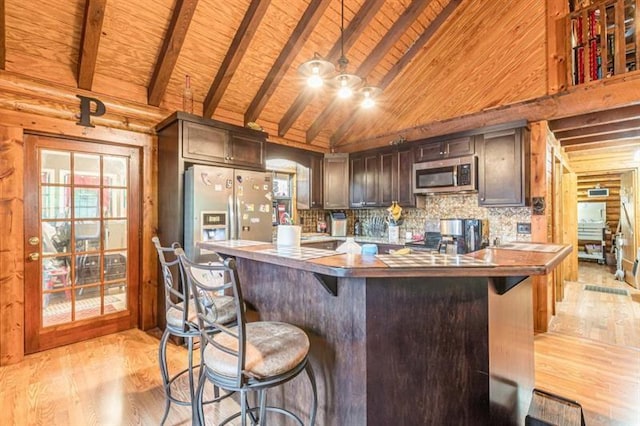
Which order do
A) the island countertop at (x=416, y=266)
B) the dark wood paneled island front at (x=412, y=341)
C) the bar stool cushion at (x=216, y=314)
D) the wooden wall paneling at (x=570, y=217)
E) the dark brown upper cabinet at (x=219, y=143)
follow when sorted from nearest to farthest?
the island countertop at (x=416, y=266) → the dark wood paneled island front at (x=412, y=341) → the bar stool cushion at (x=216, y=314) → the dark brown upper cabinet at (x=219, y=143) → the wooden wall paneling at (x=570, y=217)

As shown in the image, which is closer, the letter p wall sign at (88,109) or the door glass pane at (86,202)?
the letter p wall sign at (88,109)

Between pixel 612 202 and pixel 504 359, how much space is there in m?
10.4

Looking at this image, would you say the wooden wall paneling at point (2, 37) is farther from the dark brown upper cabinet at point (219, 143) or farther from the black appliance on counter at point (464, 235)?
the black appliance on counter at point (464, 235)

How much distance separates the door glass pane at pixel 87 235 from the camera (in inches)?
132

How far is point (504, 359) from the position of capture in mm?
1646

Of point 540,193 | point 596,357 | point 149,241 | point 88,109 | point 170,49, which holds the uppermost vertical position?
point 170,49

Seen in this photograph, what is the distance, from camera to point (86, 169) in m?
3.39

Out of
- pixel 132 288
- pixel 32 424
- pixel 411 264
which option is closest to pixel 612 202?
pixel 411 264

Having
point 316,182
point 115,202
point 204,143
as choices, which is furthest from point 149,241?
point 316,182

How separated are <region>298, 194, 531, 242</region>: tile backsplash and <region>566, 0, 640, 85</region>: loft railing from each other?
1.59 meters

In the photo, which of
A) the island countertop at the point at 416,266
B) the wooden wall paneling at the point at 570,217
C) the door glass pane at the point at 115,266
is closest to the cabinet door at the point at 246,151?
the door glass pane at the point at 115,266

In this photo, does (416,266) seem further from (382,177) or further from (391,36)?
(382,177)

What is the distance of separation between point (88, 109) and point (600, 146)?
7099mm

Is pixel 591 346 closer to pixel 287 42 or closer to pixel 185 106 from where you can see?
pixel 287 42
